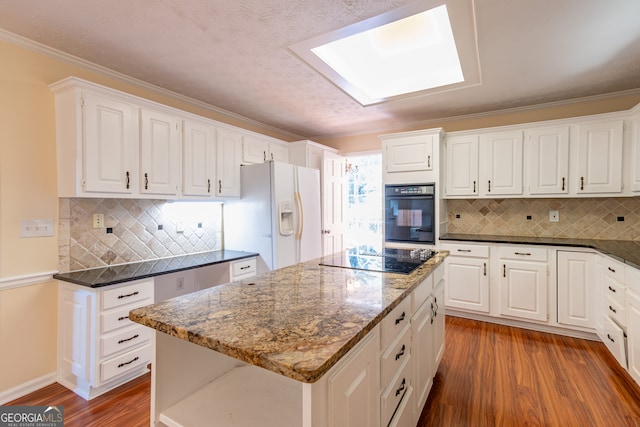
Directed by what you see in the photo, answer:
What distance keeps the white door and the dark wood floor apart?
7.24ft

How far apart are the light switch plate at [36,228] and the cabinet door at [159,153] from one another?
2.17 feet

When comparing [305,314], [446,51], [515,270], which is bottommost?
[515,270]

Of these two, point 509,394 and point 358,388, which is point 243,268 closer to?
point 358,388

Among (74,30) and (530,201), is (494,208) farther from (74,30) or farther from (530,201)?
(74,30)

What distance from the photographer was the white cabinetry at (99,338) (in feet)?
6.59

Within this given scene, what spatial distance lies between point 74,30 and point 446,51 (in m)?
2.80

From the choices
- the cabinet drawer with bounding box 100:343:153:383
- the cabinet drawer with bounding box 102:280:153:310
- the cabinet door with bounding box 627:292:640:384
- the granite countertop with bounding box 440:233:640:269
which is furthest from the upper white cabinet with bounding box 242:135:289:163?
the cabinet door with bounding box 627:292:640:384

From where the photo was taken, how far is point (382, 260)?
206 cm

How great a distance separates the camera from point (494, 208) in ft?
12.1

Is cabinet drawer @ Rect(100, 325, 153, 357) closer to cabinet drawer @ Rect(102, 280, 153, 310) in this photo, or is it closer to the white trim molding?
cabinet drawer @ Rect(102, 280, 153, 310)

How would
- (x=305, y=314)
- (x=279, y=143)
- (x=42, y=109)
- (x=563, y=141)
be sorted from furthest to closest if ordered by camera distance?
(x=279, y=143), (x=563, y=141), (x=42, y=109), (x=305, y=314)

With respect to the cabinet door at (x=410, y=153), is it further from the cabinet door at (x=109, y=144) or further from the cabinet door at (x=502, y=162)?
the cabinet door at (x=109, y=144)

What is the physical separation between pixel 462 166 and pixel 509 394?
2423 mm

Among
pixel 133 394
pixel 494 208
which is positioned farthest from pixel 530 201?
pixel 133 394
